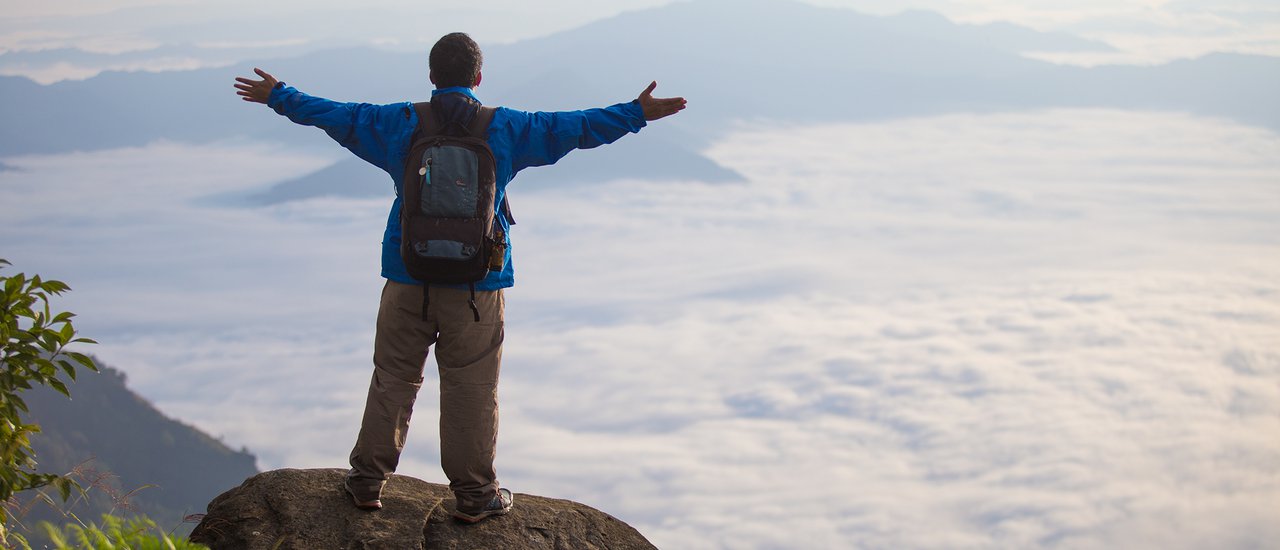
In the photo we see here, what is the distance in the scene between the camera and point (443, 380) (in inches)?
276

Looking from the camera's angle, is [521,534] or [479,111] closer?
[479,111]

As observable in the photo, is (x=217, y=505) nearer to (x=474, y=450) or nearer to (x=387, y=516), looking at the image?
(x=387, y=516)

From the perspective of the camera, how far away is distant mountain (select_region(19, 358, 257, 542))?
468 ft

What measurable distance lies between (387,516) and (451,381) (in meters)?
1.09

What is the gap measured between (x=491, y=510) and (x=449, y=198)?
2229mm

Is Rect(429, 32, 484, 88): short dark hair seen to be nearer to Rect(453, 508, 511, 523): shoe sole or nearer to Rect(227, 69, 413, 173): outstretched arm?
Rect(227, 69, 413, 173): outstretched arm

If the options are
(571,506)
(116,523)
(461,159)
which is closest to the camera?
(116,523)

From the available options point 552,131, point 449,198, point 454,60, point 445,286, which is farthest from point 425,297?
point 454,60

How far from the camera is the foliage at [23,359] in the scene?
5.97 meters

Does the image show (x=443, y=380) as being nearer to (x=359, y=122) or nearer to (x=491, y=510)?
(x=491, y=510)

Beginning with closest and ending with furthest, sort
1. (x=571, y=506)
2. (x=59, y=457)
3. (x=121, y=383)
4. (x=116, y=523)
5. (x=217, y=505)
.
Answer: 1. (x=116, y=523)
2. (x=217, y=505)
3. (x=571, y=506)
4. (x=59, y=457)
5. (x=121, y=383)

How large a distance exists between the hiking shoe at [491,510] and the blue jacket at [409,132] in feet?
5.08

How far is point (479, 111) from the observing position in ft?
21.6

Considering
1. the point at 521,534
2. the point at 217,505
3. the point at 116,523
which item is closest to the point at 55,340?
the point at 116,523
